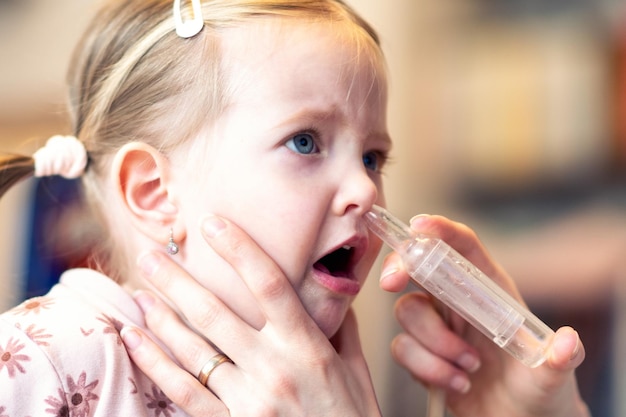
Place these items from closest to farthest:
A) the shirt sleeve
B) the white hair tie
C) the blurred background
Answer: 1. the shirt sleeve
2. the white hair tie
3. the blurred background

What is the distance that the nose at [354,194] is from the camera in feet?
2.87

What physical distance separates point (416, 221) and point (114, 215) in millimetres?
397

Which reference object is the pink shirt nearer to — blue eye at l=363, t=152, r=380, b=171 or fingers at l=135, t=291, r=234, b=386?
fingers at l=135, t=291, r=234, b=386

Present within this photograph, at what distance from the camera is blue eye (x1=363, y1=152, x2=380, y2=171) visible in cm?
99

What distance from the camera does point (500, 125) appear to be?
2307mm

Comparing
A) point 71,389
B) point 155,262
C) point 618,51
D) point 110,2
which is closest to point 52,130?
point 110,2

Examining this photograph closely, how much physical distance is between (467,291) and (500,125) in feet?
4.99

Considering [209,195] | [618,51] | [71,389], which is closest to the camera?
[71,389]

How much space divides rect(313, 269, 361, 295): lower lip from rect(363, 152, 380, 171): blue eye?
16cm

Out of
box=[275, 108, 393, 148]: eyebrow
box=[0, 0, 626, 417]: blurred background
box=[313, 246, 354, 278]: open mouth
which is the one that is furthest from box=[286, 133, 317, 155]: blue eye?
box=[0, 0, 626, 417]: blurred background

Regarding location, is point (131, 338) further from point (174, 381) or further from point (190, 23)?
point (190, 23)

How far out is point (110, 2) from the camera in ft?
3.47

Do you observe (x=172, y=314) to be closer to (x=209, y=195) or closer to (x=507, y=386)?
(x=209, y=195)

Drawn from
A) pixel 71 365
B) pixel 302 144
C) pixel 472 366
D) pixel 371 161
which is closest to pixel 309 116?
pixel 302 144
